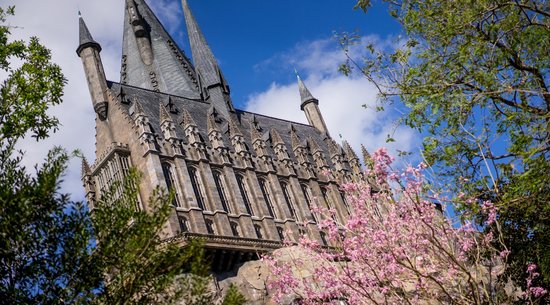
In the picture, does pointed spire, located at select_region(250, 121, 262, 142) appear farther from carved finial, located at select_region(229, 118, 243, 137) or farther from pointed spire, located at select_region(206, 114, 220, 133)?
pointed spire, located at select_region(206, 114, 220, 133)

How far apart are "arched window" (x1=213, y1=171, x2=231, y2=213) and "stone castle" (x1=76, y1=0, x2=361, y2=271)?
86 millimetres

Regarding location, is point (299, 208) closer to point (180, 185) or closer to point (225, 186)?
point (225, 186)

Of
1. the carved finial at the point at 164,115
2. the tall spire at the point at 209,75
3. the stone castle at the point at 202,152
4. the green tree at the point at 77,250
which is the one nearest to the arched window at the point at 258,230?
the stone castle at the point at 202,152

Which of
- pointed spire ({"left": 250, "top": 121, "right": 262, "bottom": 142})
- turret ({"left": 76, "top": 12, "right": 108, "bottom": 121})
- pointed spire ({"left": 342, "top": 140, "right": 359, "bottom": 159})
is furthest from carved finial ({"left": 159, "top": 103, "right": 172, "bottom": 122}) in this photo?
A: pointed spire ({"left": 342, "top": 140, "right": 359, "bottom": 159})

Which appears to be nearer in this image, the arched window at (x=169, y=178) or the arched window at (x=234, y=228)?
the arched window at (x=169, y=178)

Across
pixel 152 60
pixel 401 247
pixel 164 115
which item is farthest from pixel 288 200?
pixel 401 247

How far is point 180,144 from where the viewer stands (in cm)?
4319

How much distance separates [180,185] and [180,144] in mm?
3665

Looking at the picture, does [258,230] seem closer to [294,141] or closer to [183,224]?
[183,224]

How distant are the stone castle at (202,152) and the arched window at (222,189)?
86 millimetres

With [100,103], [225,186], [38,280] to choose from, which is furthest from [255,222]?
[38,280]

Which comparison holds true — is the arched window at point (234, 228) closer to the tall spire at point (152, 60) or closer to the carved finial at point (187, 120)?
the carved finial at point (187, 120)

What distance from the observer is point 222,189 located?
43.2 m

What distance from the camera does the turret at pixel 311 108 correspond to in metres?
64.1
